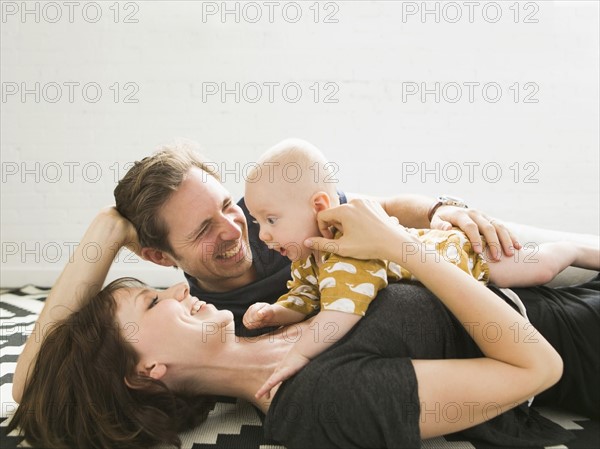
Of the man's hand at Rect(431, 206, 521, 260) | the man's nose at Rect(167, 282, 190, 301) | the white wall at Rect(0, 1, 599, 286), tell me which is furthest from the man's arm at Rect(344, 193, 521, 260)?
the white wall at Rect(0, 1, 599, 286)

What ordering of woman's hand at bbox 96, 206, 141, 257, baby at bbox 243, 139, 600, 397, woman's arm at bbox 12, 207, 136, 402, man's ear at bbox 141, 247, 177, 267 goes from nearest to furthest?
baby at bbox 243, 139, 600, 397
woman's arm at bbox 12, 207, 136, 402
woman's hand at bbox 96, 206, 141, 257
man's ear at bbox 141, 247, 177, 267

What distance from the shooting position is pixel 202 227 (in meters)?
1.75

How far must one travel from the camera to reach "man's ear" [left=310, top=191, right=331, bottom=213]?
1.32 metres

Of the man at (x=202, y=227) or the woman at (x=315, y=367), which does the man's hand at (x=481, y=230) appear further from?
the woman at (x=315, y=367)

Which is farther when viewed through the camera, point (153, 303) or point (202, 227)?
point (202, 227)

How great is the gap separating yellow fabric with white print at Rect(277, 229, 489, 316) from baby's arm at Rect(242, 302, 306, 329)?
0.07 feet

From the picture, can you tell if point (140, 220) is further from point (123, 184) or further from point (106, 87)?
point (106, 87)

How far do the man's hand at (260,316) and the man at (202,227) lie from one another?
0.46 ft

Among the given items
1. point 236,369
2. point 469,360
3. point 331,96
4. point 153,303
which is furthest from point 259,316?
point 331,96

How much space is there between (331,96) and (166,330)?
8.43ft

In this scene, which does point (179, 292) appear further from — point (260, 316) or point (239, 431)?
point (239, 431)

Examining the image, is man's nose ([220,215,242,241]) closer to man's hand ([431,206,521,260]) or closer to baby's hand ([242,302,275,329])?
baby's hand ([242,302,275,329])

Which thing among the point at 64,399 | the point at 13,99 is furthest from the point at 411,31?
the point at 64,399

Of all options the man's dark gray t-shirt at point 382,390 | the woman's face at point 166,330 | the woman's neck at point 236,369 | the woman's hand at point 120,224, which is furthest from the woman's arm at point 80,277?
the man's dark gray t-shirt at point 382,390
